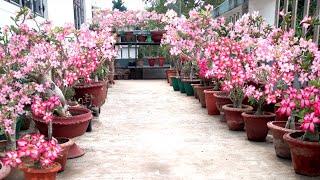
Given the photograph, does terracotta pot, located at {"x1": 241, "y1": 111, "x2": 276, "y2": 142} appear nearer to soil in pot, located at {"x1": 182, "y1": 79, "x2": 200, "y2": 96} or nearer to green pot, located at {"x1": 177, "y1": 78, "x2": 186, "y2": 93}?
soil in pot, located at {"x1": 182, "y1": 79, "x2": 200, "y2": 96}

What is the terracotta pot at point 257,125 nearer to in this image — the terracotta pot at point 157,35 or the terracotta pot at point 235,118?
the terracotta pot at point 235,118

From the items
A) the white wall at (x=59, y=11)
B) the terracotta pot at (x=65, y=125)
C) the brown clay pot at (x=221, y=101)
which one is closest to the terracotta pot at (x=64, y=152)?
the terracotta pot at (x=65, y=125)

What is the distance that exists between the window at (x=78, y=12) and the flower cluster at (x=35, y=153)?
6457mm

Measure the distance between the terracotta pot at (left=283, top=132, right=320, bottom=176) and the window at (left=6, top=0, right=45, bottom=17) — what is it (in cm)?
361

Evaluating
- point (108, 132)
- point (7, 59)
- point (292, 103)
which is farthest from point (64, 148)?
point (292, 103)

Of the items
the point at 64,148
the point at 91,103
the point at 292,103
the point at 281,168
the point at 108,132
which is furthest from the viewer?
the point at 91,103

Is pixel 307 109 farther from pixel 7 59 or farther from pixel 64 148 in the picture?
pixel 7 59

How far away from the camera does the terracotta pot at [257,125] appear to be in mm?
3764

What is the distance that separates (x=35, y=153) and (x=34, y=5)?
360cm

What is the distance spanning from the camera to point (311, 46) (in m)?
3.14

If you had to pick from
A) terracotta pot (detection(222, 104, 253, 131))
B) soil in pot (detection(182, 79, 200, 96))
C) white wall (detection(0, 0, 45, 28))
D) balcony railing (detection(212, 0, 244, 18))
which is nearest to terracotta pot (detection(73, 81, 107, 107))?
white wall (detection(0, 0, 45, 28))

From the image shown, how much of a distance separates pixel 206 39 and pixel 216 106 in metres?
1.61

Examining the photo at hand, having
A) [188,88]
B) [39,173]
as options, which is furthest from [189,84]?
[39,173]

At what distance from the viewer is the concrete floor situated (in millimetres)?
2930
